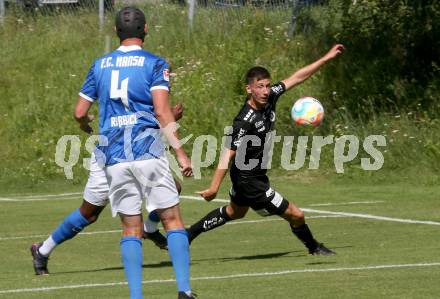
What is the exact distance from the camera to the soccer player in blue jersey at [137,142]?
8.60m

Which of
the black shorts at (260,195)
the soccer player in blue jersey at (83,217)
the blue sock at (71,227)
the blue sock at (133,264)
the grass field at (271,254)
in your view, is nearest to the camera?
the blue sock at (133,264)

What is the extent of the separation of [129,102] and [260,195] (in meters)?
3.82

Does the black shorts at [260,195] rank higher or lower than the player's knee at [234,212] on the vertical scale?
higher

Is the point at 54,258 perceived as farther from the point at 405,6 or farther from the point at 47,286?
the point at 405,6

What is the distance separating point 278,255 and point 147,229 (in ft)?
4.70

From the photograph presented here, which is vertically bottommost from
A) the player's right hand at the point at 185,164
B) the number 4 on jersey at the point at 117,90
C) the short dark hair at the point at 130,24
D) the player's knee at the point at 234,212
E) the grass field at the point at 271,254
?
the grass field at the point at 271,254

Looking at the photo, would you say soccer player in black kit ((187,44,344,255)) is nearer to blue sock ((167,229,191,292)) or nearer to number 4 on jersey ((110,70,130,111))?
blue sock ((167,229,191,292))

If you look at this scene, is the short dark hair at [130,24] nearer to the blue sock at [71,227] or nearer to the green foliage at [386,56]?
the blue sock at [71,227]

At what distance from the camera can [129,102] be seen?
868 cm

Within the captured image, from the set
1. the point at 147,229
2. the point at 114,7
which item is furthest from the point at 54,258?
the point at 114,7

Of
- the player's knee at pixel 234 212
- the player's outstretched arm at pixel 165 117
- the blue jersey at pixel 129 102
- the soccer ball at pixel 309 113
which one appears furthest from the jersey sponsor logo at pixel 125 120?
the soccer ball at pixel 309 113

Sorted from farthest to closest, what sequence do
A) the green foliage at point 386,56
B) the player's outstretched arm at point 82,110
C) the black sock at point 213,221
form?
1. the green foliage at point 386,56
2. the black sock at point 213,221
3. the player's outstretched arm at point 82,110

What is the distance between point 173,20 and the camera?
1193 inches

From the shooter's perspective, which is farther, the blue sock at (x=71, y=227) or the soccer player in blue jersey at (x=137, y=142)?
the blue sock at (x=71, y=227)
